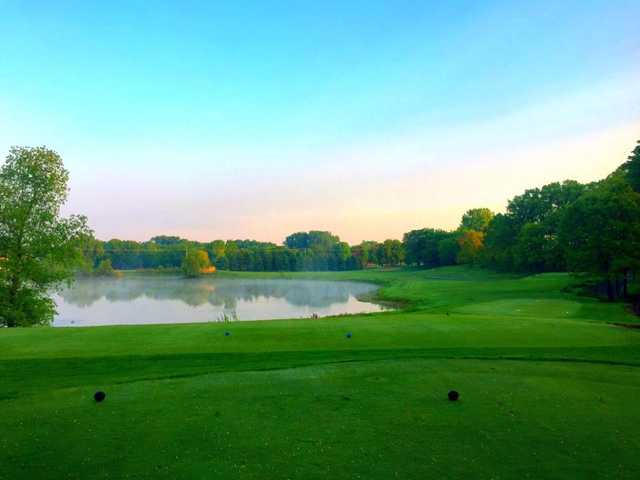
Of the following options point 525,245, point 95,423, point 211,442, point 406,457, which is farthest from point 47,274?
point 525,245

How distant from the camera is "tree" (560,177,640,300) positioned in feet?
90.0

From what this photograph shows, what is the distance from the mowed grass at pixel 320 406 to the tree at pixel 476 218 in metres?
95.9

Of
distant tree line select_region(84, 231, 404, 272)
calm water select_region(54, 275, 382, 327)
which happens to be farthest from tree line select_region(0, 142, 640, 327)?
distant tree line select_region(84, 231, 404, 272)

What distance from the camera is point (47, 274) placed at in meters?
23.2

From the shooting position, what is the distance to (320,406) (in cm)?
621

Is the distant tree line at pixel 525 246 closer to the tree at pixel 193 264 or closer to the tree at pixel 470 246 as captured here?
the tree at pixel 470 246

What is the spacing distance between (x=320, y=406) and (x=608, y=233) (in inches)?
1212

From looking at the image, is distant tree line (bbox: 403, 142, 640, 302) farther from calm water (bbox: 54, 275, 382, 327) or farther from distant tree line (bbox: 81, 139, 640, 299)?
calm water (bbox: 54, 275, 382, 327)

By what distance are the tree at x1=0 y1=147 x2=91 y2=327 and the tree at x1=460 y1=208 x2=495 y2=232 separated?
94.6 m

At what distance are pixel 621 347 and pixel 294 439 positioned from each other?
1021 centimetres

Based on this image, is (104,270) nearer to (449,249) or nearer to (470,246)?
(449,249)

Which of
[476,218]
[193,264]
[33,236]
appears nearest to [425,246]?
[476,218]

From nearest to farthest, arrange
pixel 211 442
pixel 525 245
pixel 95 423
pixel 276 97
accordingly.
Answer: 1. pixel 211 442
2. pixel 95 423
3. pixel 276 97
4. pixel 525 245

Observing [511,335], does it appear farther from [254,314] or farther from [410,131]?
[254,314]
